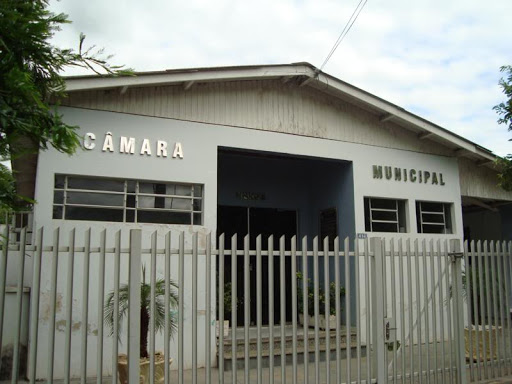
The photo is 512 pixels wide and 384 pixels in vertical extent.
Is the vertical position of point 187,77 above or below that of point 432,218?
above

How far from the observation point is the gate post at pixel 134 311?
4.30 metres

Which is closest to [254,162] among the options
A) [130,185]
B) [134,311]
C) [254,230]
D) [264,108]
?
[254,230]

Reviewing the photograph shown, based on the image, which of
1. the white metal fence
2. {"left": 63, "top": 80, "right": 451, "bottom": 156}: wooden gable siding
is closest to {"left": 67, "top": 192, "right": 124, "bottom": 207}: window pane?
the white metal fence

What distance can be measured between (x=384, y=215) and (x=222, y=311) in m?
6.30

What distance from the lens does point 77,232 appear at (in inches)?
285

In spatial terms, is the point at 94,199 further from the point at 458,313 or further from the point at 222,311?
the point at 458,313

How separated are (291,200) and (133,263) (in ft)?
22.8

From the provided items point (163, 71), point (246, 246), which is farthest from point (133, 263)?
point (163, 71)

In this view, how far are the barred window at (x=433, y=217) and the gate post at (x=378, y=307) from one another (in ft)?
17.3

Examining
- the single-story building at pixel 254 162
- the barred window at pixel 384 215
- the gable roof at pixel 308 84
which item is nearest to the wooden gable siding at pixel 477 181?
the single-story building at pixel 254 162

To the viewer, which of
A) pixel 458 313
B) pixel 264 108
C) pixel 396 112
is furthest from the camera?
pixel 396 112

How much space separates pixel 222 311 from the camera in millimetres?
4781

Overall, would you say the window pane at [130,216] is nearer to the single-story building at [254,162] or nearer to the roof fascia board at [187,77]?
the single-story building at [254,162]

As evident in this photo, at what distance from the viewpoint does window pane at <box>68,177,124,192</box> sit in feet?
24.3
